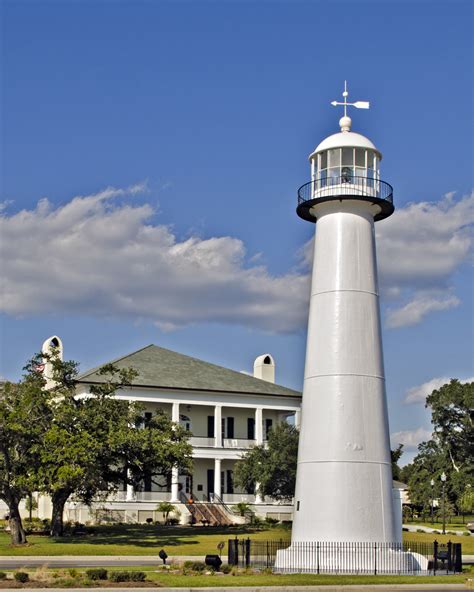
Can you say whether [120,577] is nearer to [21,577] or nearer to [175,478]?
[21,577]

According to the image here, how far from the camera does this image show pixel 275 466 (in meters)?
60.7

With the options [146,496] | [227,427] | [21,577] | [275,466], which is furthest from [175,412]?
[21,577]

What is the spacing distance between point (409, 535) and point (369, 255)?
85.6 feet

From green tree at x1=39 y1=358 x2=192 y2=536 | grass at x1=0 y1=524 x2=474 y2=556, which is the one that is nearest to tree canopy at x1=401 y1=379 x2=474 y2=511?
grass at x1=0 y1=524 x2=474 y2=556

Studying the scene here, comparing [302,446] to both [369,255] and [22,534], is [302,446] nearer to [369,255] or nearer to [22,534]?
[369,255]

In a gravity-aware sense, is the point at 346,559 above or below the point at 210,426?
below

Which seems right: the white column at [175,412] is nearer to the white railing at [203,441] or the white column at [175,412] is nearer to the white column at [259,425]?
the white railing at [203,441]

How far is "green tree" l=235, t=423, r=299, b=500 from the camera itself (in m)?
60.6

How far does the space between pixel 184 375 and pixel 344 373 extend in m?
40.2

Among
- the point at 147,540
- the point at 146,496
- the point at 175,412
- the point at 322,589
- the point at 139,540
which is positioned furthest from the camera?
the point at 175,412

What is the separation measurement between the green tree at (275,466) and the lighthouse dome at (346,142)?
99.1 ft

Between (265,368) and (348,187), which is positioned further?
(265,368)

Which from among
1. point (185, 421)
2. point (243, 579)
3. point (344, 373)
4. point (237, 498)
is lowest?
point (243, 579)

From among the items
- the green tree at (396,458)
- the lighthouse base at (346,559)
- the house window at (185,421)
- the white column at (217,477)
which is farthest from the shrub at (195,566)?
the green tree at (396,458)
